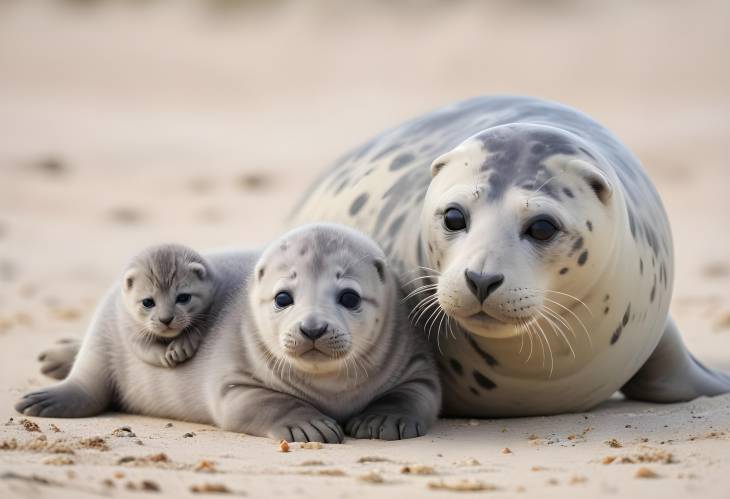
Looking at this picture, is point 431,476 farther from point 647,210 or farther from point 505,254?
point 647,210

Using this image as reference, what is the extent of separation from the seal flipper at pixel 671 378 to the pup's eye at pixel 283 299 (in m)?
1.85

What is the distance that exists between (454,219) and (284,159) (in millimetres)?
13140

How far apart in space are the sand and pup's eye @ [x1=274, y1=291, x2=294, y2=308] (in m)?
0.53

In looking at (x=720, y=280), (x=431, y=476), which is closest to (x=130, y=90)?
(x=720, y=280)

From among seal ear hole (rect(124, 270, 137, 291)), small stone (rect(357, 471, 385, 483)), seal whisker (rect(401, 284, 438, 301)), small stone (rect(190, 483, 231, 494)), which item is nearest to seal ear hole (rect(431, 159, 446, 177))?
seal whisker (rect(401, 284, 438, 301))

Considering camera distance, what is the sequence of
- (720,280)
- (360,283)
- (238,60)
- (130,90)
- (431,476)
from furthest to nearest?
(238,60) < (130,90) < (720,280) < (360,283) < (431,476)

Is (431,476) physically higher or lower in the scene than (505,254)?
lower

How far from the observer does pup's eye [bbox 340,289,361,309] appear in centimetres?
464

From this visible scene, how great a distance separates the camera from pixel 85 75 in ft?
78.1

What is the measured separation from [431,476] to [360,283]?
44.3 inches

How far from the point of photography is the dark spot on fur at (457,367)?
16.6 ft

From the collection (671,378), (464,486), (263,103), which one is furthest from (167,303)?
(263,103)

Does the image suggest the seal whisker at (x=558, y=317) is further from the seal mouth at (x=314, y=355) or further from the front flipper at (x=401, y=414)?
the seal mouth at (x=314, y=355)

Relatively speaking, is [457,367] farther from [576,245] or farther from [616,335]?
[576,245]
